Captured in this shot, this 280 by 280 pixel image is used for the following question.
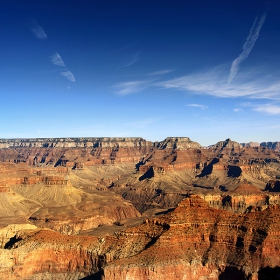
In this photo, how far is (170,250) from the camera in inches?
2712

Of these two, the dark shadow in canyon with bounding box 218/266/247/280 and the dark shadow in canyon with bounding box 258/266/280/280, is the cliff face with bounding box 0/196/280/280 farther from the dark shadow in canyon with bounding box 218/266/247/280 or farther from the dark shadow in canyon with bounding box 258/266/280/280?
the dark shadow in canyon with bounding box 258/266/280/280

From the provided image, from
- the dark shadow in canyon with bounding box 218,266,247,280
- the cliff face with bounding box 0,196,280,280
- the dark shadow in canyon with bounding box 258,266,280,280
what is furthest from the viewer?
the cliff face with bounding box 0,196,280,280

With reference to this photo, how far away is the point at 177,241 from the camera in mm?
70812

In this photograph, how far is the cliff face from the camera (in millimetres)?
66562

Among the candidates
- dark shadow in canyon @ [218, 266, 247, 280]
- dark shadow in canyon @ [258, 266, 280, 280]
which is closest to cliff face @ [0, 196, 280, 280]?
dark shadow in canyon @ [218, 266, 247, 280]

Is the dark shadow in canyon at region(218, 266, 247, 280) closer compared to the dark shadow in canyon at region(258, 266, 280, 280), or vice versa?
the dark shadow in canyon at region(258, 266, 280, 280)

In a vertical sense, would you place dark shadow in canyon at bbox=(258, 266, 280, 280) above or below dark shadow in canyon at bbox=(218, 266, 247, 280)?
above

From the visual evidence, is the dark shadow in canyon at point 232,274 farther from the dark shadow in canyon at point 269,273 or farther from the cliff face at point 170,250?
the dark shadow in canyon at point 269,273

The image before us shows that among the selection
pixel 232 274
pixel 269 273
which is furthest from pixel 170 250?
pixel 269 273

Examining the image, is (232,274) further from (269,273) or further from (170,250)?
(170,250)

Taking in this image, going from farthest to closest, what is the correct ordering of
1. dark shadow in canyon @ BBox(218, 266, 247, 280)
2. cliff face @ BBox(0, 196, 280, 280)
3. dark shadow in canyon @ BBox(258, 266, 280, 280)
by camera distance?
cliff face @ BBox(0, 196, 280, 280)
dark shadow in canyon @ BBox(218, 266, 247, 280)
dark shadow in canyon @ BBox(258, 266, 280, 280)

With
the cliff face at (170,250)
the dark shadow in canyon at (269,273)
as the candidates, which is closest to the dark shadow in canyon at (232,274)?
the cliff face at (170,250)

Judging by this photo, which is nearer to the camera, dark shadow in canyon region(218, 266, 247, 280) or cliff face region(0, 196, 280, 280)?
dark shadow in canyon region(218, 266, 247, 280)

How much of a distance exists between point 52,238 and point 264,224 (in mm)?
45951
